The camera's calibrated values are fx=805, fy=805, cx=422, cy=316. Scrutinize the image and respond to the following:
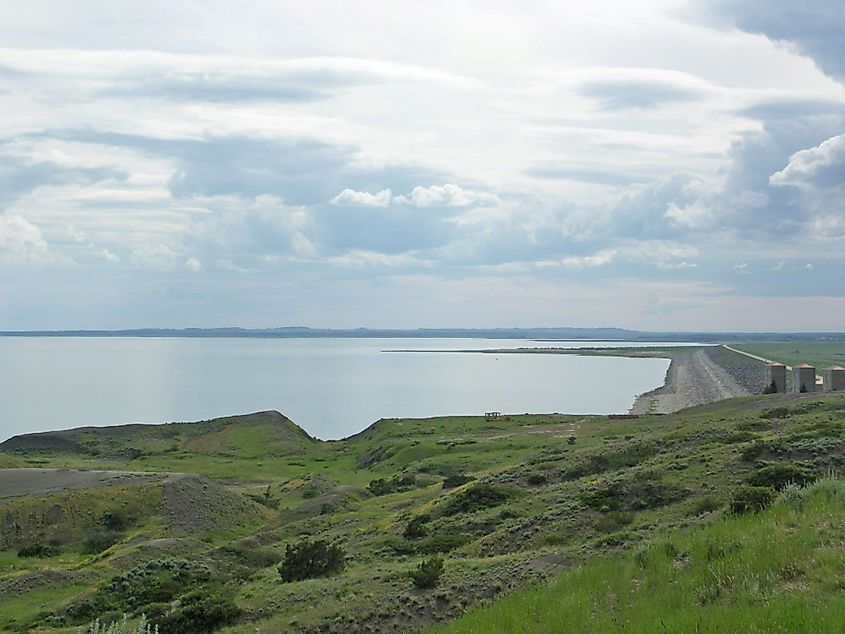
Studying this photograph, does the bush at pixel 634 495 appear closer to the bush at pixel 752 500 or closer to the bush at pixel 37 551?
the bush at pixel 752 500

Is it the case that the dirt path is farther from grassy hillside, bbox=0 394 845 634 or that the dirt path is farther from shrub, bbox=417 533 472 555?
shrub, bbox=417 533 472 555

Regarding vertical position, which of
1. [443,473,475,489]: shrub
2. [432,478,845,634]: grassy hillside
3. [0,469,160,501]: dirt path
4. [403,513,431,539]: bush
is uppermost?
[432,478,845,634]: grassy hillside

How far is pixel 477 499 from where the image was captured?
96.6 ft

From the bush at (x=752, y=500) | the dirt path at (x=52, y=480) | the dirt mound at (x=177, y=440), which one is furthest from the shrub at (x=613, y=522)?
the dirt mound at (x=177, y=440)

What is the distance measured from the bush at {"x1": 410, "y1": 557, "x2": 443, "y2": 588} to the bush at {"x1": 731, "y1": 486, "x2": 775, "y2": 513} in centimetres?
620

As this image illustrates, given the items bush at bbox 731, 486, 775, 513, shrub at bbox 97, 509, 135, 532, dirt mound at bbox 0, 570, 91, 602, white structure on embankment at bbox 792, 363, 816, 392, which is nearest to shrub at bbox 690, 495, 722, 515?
bush at bbox 731, 486, 775, 513

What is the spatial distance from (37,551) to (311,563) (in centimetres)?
2052

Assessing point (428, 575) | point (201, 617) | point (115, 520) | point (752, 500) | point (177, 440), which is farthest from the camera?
point (177, 440)

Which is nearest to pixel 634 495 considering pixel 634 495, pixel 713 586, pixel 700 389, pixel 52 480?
pixel 634 495

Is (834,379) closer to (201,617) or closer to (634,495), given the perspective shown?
(634,495)

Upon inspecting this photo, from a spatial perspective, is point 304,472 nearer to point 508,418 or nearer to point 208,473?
point 208,473

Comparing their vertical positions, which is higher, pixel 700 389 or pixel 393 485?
pixel 393 485

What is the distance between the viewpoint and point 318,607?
16.2 meters

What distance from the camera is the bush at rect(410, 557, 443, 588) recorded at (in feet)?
52.9
